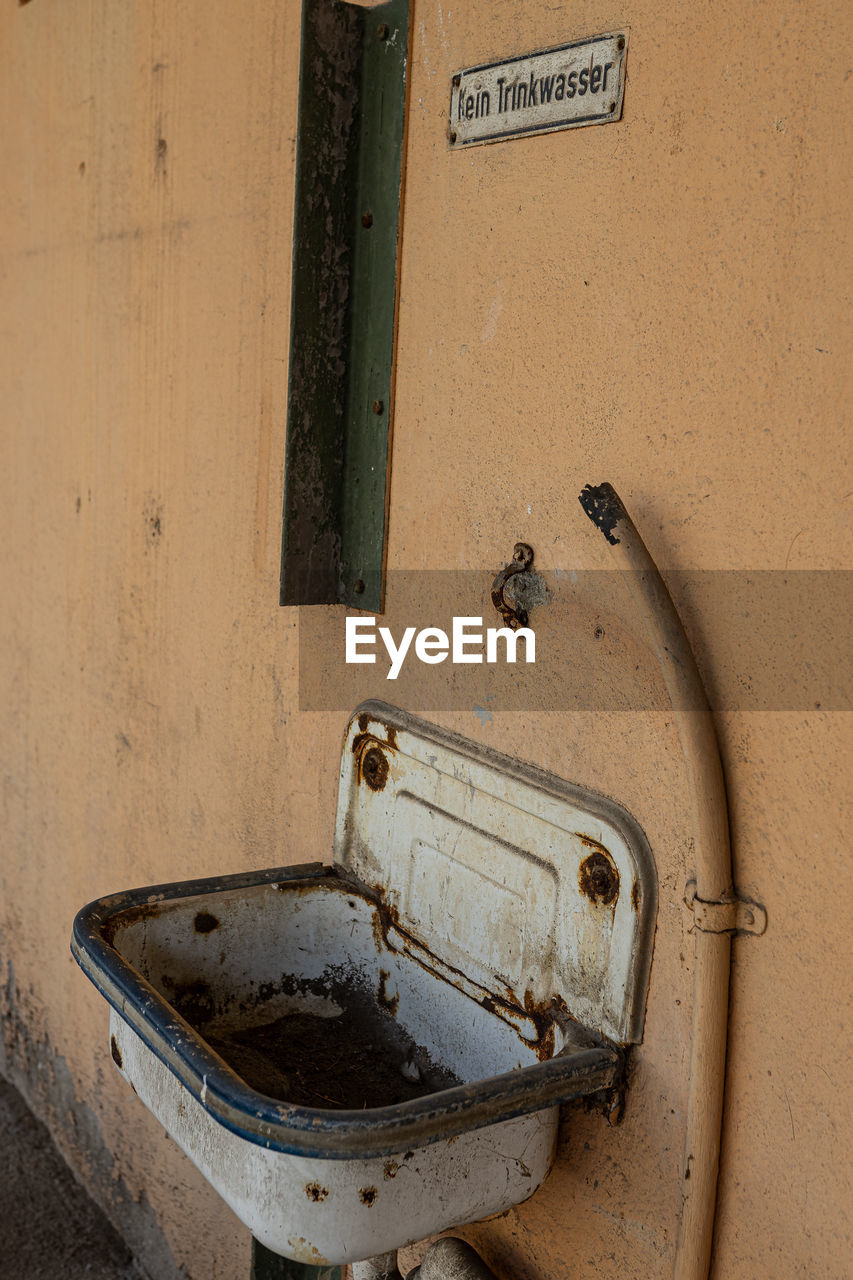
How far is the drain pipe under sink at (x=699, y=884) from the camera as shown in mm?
972

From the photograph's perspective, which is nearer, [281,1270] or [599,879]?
[599,879]

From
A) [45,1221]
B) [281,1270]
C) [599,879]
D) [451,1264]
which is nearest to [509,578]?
[599,879]

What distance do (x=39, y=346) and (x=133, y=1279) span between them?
188 centimetres

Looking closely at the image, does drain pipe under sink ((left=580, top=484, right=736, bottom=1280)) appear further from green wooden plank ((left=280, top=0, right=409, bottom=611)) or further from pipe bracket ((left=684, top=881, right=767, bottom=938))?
green wooden plank ((left=280, top=0, right=409, bottom=611))

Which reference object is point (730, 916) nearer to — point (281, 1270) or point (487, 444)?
point (487, 444)

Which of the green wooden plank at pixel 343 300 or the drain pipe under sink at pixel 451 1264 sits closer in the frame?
the drain pipe under sink at pixel 451 1264

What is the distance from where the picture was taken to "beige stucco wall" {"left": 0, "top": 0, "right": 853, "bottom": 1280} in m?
0.93

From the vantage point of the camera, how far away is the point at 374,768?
1.44 metres

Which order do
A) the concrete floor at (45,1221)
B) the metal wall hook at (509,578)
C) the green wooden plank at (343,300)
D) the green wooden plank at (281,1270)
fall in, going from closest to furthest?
the metal wall hook at (509,578)
the green wooden plank at (343,300)
the green wooden plank at (281,1270)
the concrete floor at (45,1221)

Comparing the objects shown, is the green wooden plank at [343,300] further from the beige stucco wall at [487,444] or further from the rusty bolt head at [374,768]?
the rusty bolt head at [374,768]

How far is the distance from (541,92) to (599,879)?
2.57 ft

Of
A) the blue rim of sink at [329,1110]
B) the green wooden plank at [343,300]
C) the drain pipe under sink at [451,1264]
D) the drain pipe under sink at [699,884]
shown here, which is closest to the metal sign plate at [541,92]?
the green wooden plank at [343,300]

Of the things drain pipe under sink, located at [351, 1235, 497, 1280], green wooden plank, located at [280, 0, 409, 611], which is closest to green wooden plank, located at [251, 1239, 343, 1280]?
drain pipe under sink, located at [351, 1235, 497, 1280]

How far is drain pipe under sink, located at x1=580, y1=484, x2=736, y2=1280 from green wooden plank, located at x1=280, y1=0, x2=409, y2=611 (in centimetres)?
51
